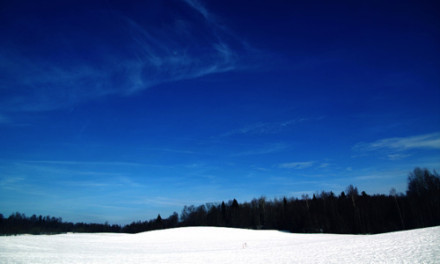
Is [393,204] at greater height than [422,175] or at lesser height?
lesser

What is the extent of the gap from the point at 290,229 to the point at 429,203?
3192 centimetres

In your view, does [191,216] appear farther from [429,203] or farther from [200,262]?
[200,262]

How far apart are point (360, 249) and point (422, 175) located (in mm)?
61280

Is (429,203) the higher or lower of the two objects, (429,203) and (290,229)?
the higher

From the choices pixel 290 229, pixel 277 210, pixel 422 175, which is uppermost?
pixel 422 175

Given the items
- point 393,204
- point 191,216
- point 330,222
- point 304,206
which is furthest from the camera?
point 191,216

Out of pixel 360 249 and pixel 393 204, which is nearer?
pixel 360 249

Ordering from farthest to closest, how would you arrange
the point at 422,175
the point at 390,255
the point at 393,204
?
the point at 422,175, the point at 393,204, the point at 390,255

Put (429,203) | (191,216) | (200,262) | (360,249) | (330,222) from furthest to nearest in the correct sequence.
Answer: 1. (191,216)
2. (330,222)
3. (429,203)
4. (360,249)
5. (200,262)

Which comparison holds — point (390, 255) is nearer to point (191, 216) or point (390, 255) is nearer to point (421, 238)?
point (421, 238)

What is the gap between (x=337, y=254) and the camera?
18.7m

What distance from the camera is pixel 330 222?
195 feet

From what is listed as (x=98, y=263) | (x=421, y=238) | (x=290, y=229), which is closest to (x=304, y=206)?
(x=290, y=229)

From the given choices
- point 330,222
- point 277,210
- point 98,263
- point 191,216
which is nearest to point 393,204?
point 330,222
